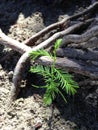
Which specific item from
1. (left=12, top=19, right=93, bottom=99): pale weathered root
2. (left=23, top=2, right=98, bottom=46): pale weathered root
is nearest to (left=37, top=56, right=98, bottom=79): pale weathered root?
(left=12, top=19, right=93, bottom=99): pale weathered root

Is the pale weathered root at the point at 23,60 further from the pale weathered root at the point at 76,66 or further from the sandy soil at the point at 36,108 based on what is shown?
the pale weathered root at the point at 76,66

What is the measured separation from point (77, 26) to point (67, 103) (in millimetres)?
976

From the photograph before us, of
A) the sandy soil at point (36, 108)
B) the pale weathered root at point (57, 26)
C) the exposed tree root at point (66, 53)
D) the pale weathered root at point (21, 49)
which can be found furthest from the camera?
the pale weathered root at point (57, 26)

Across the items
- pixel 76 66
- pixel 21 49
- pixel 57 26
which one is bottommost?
pixel 76 66

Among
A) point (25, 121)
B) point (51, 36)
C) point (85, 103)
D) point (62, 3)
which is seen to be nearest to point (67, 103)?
point (85, 103)

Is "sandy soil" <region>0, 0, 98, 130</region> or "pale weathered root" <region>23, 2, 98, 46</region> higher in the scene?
"pale weathered root" <region>23, 2, 98, 46</region>

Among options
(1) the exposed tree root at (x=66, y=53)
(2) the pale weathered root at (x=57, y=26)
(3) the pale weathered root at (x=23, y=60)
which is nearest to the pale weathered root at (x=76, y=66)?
(1) the exposed tree root at (x=66, y=53)

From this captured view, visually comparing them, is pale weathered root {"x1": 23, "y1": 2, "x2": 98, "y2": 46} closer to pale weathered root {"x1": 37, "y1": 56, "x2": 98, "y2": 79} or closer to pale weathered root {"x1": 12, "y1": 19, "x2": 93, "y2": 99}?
pale weathered root {"x1": 12, "y1": 19, "x2": 93, "y2": 99}

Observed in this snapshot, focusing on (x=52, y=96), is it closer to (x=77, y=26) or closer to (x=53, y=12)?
(x=77, y=26)

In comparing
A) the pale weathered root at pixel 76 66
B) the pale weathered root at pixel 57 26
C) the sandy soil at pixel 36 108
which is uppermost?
the pale weathered root at pixel 57 26

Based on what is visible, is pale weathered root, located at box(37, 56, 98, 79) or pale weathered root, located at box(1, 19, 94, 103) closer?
pale weathered root, located at box(37, 56, 98, 79)

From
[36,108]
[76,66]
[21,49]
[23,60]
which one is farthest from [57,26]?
[36,108]

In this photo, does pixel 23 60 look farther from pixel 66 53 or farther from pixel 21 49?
pixel 66 53

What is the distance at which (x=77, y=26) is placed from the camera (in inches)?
150
